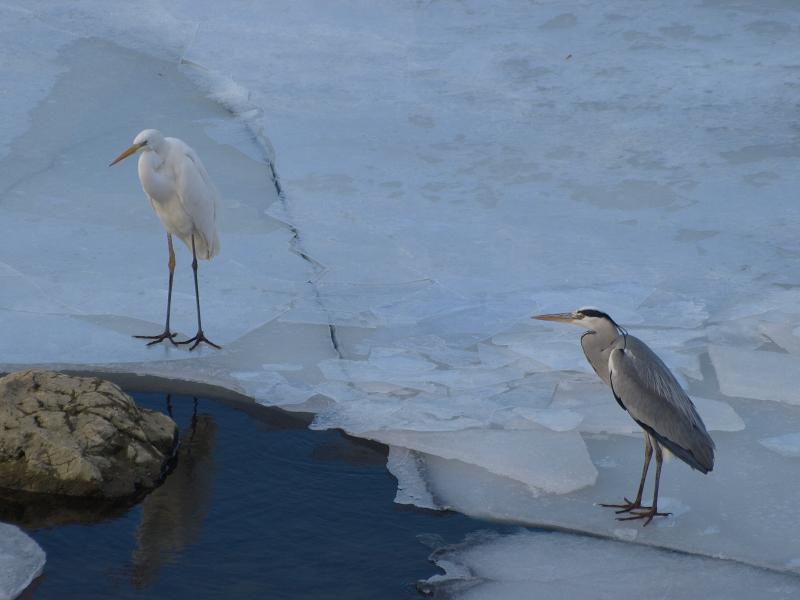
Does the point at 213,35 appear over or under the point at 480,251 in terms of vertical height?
over

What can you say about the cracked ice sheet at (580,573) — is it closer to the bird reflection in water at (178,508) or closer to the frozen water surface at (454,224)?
the frozen water surface at (454,224)

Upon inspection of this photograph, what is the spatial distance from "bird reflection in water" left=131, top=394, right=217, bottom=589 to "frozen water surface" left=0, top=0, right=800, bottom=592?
0.50 metres

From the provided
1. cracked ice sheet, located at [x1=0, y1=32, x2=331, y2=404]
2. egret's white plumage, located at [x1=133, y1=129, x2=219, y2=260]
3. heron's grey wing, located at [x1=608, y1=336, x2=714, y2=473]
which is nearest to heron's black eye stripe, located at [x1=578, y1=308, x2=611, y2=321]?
heron's grey wing, located at [x1=608, y1=336, x2=714, y2=473]

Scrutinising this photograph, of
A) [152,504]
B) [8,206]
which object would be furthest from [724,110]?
[152,504]

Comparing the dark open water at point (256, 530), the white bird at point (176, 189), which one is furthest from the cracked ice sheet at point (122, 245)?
the dark open water at point (256, 530)

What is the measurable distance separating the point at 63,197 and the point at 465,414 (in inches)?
144

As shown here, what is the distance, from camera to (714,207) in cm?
803

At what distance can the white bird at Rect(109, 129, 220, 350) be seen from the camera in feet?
21.3

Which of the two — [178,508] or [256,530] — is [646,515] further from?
[178,508]

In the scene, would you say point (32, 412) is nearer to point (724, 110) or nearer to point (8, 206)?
point (8, 206)

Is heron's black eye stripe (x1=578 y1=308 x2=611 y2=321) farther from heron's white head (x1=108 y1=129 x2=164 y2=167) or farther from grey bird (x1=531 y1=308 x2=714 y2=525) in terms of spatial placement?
heron's white head (x1=108 y1=129 x2=164 y2=167)

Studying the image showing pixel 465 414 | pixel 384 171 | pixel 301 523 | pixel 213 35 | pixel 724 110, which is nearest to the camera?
pixel 301 523

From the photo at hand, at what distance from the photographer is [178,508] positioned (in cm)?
494

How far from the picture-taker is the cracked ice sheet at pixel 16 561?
14.2ft
